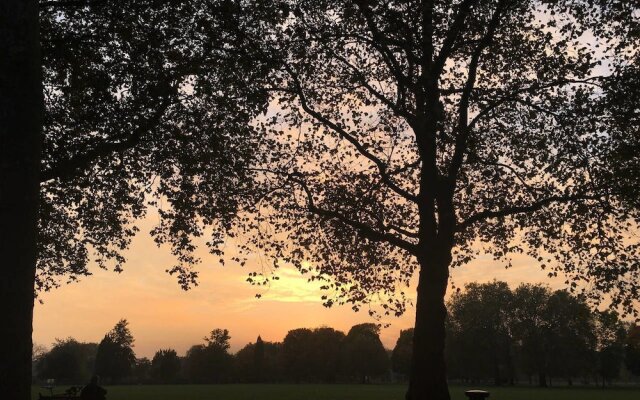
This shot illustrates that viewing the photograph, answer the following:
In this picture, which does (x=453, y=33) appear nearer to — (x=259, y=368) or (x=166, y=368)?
(x=259, y=368)

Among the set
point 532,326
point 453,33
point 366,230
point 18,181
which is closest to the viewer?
point 18,181

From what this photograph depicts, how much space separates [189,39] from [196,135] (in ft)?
11.1

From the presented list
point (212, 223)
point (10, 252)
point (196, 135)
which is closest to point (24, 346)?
point (10, 252)

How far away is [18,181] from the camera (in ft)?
22.5

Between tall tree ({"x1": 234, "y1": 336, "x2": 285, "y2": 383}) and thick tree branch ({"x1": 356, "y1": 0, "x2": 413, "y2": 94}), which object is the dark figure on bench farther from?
tall tree ({"x1": 234, "y1": 336, "x2": 285, "y2": 383})

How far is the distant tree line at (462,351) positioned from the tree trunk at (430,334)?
44312 mm

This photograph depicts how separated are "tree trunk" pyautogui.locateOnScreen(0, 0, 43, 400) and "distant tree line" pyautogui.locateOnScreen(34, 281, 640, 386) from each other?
5822cm

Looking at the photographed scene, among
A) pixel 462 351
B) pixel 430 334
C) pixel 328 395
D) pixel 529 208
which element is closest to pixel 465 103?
pixel 529 208

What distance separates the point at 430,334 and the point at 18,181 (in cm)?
1388

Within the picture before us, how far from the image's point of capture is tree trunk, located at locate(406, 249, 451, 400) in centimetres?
1678

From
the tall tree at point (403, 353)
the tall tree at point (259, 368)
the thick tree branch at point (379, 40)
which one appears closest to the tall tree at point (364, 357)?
the tall tree at point (403, 353)

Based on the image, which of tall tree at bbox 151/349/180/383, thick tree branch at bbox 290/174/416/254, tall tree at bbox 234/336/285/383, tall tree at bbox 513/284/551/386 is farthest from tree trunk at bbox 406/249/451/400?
tall tree at bbox 151/349/180/383

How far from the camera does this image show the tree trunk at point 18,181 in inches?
256

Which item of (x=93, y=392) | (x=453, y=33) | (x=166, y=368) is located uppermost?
(x=453, y=33)
